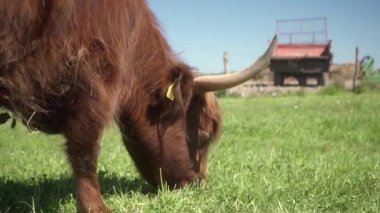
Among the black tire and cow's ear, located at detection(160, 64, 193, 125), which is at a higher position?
cow's ear, located at detection(160, 64, 193, 125)

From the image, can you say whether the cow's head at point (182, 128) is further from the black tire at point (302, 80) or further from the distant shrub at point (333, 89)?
the black tire at point (302, 80)

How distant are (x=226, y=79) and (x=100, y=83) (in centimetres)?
118

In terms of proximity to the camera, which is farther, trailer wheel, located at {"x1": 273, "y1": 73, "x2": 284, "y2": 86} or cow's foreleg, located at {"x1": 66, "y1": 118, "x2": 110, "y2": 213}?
trailer wheel, located at {"x1": 273, "y1": 73, "x2": 284, "y2": 86}

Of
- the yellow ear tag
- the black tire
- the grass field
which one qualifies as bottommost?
the black tire

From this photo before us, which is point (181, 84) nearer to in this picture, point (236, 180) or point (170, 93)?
point (170, 93)

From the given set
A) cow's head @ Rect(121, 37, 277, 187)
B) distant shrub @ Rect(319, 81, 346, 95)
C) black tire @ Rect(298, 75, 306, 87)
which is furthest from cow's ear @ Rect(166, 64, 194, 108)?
black tire @ Rect(298, 75, 306, 87)

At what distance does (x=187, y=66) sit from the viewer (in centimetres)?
413

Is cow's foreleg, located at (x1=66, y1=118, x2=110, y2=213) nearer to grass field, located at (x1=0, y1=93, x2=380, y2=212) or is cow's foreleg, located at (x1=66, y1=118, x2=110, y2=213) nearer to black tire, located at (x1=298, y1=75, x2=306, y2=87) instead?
grass field, located at (x1=0, y1=93, x2=380, y2=212)

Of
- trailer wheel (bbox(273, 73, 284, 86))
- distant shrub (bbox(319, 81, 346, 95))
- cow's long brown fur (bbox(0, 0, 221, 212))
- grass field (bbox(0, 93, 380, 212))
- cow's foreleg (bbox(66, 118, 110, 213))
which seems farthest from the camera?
trailer wheel (bbox(273, 73, 284, 86))

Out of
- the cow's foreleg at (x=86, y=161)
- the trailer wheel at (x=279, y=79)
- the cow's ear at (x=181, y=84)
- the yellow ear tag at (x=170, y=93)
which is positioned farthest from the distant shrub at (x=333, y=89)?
the cow's foreleg at (x=86, y=161)

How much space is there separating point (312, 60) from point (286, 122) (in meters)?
15.4

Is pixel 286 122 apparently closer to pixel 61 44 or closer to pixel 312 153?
pixel 312 153

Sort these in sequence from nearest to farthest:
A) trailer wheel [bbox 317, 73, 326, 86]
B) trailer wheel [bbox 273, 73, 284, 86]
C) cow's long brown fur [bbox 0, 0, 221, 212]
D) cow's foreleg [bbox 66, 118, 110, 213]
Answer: cow's long brown fur [bbox 0, 0, 221, 212], cow's foreleg [bbox 66, 118, 110, 213], trailer wheel [bbox 317, 73, 326, 86], trailer wheel [bbox 273, 73, 284, 86]

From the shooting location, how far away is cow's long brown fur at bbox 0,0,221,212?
2943 mm
